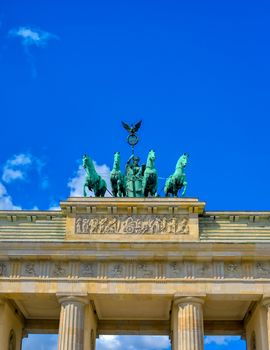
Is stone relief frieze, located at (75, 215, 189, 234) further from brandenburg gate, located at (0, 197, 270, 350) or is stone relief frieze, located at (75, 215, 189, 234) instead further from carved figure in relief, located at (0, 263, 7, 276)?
carved figure in relief, located at (0, 263, 7, 276)

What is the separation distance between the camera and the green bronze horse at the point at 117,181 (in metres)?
42.7

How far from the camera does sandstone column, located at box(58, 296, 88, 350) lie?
3775cm

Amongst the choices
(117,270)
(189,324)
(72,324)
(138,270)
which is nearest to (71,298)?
(72,324)

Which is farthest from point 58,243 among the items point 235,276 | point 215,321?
point 215,321

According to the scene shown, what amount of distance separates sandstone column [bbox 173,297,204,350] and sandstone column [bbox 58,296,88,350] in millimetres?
5420

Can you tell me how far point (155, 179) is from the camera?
141ft

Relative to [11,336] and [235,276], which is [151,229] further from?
[11,336]

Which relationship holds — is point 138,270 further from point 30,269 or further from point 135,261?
point 30,269

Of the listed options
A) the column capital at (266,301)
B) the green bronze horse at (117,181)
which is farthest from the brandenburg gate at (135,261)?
the green bronze horse at (117,181)

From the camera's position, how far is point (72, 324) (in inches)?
1502

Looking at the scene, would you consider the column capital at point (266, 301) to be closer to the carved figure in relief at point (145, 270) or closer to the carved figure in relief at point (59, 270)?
the carved figure in relief at point (145, 270)

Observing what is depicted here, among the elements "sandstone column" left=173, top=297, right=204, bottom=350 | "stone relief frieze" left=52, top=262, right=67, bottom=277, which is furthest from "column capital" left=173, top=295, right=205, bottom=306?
"stone relief frieze" left=52, top=262, right=67, bottom=277

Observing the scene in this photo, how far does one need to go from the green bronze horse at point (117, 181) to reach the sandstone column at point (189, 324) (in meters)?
7.92

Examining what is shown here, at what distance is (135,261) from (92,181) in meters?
6.25
